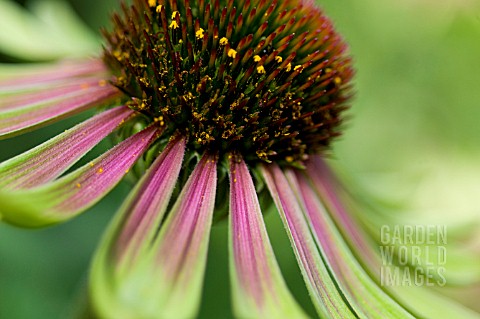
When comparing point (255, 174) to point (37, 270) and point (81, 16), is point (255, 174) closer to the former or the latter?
point (37, 270)

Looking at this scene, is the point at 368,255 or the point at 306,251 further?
the point at 368,255

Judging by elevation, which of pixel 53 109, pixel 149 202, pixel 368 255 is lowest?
pixel 368 255

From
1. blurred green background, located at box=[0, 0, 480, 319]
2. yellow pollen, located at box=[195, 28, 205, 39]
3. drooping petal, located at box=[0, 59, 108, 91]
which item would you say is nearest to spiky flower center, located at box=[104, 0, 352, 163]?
yellow pollen, located at box=[195, 28, 205, 39]

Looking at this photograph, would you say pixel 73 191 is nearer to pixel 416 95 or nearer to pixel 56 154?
pixel 56 154

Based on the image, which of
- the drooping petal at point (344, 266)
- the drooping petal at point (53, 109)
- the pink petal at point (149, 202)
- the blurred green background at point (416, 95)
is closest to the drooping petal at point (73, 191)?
the pink petal at point (149, 202)

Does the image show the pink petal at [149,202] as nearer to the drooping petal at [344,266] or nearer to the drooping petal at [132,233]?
the drooping petal at [132,233]

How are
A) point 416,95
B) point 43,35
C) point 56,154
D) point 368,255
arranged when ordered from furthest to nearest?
1. point 416,95
2. point 43,35
3. point 368,255
4. point 56,154

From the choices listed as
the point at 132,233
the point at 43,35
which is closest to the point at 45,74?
the point at 43,35
